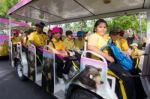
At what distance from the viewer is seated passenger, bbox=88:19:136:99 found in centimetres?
299

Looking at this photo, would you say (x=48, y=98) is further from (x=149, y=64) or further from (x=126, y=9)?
(x=126, y=9)

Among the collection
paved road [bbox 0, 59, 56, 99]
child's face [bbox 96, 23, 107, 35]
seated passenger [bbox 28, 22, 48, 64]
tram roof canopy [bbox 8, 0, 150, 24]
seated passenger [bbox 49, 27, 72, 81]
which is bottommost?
paved road [bbox 0, 59, 56, 99]

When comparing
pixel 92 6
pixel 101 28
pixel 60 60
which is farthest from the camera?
pixel 92 6

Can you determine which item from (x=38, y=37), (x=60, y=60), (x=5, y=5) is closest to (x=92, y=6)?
(x=38, y=37)

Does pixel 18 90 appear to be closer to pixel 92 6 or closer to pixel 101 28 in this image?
pixel 92 6

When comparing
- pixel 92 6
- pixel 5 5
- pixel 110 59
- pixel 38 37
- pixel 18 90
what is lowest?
pixel 18 90

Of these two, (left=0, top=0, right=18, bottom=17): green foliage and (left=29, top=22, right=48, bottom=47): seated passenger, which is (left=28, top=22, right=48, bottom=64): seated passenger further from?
(left=0, top=0, right=18, bottom=17): green foliage

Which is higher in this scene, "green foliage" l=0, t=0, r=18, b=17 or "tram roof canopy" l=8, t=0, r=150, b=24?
"green foliage" l=0, t=0, r=18, b=17

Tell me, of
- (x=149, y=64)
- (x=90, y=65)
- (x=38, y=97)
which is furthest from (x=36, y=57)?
(x=149, y=64)

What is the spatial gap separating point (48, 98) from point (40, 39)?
1868 mm

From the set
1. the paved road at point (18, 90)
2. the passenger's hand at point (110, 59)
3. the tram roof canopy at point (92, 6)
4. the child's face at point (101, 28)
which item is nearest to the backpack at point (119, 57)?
the passenger's hand at point (110, 59)

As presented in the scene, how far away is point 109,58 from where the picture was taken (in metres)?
3.28

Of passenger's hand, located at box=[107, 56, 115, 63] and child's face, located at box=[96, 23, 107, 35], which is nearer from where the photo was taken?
passenger's hand, located at box=[107, 56, 115, 63]

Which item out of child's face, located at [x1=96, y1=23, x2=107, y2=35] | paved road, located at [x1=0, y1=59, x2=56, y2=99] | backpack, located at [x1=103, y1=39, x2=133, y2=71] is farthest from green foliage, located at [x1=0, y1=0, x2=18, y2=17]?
backpack, located at [x1=103, y1=39, x2=133, y2=71]
